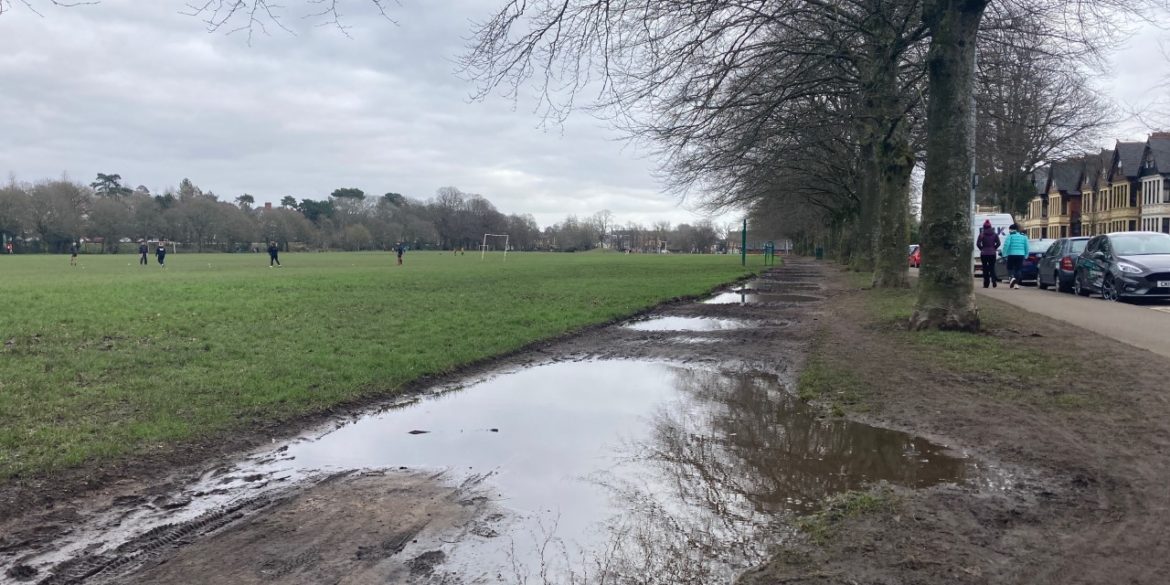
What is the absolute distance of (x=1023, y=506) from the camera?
4.28 m

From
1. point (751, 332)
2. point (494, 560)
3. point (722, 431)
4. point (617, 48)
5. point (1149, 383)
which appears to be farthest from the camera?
point (751, 332)

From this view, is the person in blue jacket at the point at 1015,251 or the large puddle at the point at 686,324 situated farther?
the person in blue jacket at the point at 1015,251

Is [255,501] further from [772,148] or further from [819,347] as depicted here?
[772,148]

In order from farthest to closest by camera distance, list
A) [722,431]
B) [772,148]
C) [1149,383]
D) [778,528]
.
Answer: [772,148] → [1149,383] → [722,431] → [778,528]

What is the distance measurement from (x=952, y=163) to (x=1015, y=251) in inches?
497

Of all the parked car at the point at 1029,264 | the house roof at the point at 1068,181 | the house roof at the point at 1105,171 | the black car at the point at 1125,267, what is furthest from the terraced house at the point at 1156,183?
the black car at the point at 1125,267

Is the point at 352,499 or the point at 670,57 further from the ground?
the point at 670,57

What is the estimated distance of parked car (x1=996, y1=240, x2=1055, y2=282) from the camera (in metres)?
23.0

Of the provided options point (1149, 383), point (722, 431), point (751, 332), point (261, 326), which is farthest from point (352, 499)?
point (751, 332)

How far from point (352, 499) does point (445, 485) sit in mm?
606

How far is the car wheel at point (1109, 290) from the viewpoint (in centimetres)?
1614

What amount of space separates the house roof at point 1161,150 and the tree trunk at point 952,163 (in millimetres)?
58793

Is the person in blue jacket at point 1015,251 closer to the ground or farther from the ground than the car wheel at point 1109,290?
farther from the ground

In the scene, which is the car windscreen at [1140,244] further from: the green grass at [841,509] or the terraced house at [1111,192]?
the terraced house at [1111,192]
